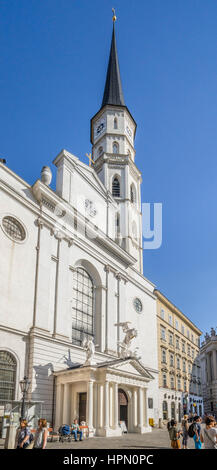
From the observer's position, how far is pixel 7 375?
21875 millimetres

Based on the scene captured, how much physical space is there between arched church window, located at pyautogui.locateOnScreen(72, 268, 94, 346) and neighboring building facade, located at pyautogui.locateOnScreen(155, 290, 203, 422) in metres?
15.5

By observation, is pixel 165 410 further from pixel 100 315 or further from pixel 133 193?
pixel 133 193

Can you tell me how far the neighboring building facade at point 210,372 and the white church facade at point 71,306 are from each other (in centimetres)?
4391

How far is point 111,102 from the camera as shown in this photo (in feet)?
167

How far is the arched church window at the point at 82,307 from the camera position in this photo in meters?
29.2

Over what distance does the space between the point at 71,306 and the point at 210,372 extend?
62.0m

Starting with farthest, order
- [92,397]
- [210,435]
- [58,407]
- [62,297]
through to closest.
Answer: [62,297], [58,407], [92,397], [210,435]

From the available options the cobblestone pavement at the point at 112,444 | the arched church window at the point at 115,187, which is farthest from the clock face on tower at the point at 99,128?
the cobblestone pavement at the point at 112,444

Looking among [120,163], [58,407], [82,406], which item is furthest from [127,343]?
[120,163]

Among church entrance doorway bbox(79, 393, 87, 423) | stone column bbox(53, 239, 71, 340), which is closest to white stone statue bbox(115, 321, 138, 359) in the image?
stone column bbox(53, 239, 71, 340)

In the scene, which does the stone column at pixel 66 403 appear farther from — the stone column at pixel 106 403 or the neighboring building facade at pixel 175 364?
the neighboring building facade at pixel 175 364
